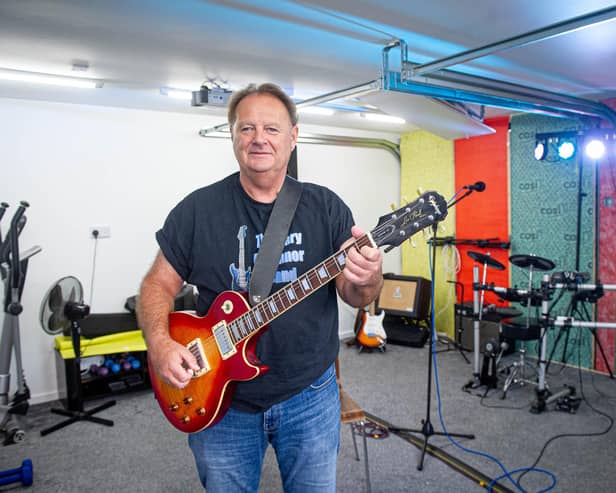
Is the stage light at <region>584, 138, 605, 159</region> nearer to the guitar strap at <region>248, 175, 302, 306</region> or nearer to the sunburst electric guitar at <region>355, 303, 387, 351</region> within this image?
the sunburst electric guitar at <region>355, 303, 387, 351</region>

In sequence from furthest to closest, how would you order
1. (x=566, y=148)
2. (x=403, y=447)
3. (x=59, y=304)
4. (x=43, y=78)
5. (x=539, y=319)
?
(x=566, y=148) → (x=539, y=319) → (x=59, y=304) → (x=43, y=78) → (x=403, y=447)

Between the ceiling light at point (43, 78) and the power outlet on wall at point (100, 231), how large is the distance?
1387 millimetres

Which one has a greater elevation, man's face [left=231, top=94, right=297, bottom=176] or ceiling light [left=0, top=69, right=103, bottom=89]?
ceiling light [left=0, top=69, right=103, bottom=89]

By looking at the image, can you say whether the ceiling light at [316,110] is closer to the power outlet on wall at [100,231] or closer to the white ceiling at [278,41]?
the white ceiling at [278,41]

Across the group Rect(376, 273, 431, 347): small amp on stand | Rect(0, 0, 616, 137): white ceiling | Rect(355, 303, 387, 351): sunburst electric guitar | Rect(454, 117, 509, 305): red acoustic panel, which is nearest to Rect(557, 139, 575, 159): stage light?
Rect(0, 0, 616, 137): white ceiling

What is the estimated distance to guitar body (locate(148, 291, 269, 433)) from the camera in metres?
1.38

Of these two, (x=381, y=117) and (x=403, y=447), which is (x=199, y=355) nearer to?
(x=403, y=447)

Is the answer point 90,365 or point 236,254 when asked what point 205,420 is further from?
point 90,365

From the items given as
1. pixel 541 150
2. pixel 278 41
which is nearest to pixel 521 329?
pixel 541 150

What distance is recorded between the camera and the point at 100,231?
14.9 feet

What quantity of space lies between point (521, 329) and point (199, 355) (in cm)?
313

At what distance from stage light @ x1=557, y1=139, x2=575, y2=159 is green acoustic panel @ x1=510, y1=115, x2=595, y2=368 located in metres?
0.19

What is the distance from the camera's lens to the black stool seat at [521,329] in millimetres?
3779

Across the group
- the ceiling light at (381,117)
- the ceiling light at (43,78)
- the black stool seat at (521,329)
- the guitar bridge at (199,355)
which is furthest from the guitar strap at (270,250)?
the ceiling light at (381,117)
